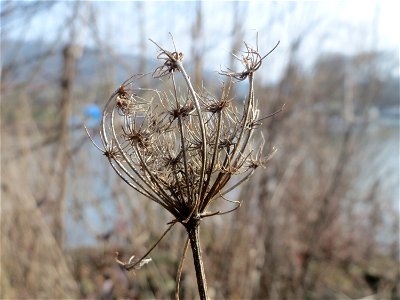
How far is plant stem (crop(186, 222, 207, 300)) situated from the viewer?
64 cm

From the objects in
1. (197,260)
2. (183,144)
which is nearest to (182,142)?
(183,144)

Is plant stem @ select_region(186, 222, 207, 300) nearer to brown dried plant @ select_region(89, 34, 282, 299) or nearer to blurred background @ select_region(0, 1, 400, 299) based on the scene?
brown dried plant @ select_region(89, 34, 282, 299)

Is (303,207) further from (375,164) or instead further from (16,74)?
(16,74)

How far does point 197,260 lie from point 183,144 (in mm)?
144

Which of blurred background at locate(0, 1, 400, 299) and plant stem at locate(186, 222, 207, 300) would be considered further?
blurred background at locate(0, 1, 400, 299)

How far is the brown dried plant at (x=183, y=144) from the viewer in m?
0.70

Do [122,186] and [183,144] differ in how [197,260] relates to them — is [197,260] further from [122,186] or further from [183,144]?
[122,186]

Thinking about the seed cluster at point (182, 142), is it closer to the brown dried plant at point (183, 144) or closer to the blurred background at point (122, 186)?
the brown dried plant at point (183, 144)

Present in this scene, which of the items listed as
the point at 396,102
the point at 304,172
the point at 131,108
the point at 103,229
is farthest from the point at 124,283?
the point at 396,102

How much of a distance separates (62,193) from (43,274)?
1.49 feet

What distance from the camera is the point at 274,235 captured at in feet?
13.3

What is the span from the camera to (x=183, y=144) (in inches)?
28.1

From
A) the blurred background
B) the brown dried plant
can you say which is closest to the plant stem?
the brown dried plant

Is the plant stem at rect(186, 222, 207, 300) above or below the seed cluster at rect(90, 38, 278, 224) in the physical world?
below
